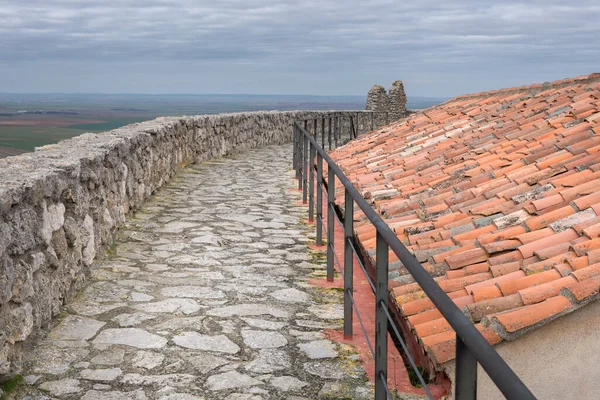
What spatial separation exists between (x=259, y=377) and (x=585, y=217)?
212cm

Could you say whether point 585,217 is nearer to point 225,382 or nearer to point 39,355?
point 225,382

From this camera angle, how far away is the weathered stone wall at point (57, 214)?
3.62 metres

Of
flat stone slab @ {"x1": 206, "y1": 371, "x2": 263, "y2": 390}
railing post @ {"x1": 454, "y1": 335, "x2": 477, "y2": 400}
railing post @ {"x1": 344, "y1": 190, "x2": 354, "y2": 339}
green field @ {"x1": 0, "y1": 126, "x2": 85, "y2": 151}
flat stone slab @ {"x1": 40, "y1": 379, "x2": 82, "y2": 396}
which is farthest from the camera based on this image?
green field @ {"x1": 0, "y1": 126, "x2": 85, "y2": 151}

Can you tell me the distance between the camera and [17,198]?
12.2 feet

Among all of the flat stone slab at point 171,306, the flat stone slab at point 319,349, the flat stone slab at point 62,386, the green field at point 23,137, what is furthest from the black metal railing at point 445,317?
the green field at point 23,137

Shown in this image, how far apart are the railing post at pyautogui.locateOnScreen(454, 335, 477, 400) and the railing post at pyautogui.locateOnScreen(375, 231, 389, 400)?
129 cm

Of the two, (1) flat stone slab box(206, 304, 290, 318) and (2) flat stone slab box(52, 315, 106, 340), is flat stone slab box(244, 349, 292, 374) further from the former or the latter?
(2) flat stone slab box(52, 315, 106, 340)

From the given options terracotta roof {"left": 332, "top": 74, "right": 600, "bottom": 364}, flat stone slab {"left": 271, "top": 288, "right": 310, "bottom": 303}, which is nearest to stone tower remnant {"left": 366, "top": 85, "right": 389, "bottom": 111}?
terracotta roof {"left": 332, "top": 74, "right": 600, "bottom": 364}

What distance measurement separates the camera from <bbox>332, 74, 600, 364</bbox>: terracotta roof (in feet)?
10.7

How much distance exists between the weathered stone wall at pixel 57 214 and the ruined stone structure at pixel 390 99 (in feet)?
79.5

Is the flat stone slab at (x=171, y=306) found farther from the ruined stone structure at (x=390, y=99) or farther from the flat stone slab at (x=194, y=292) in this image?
the ruined stone structure at (x=390, y=99)

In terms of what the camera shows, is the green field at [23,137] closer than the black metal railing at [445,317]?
No

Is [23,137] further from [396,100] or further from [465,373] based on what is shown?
[465,373]

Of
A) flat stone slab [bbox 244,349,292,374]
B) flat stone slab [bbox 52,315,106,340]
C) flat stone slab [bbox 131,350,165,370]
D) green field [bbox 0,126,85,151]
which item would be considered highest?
flat stone slab [bbox 52,315,106,340]
